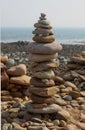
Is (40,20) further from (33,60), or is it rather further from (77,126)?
(77,126)

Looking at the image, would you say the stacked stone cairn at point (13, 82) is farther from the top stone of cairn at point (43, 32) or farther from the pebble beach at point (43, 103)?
the top stone of cairn at point (43, 32)

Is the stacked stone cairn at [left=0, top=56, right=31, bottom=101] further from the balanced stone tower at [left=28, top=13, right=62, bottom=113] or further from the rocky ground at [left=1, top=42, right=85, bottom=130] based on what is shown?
the balanced stone tower at [left=28, top=13, right=62, bottom=113]

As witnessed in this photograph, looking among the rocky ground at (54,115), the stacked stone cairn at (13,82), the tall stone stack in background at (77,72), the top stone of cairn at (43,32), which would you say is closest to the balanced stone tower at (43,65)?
the top stone of cairn at (43,32)

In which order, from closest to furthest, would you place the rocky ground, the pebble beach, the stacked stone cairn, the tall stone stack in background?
the rocky ground < the pebble beach < the stacked stone cairn < the tall stone stack in background

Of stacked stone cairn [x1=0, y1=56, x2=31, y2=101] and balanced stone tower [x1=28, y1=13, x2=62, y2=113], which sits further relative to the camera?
stacked stone cairn [x1=0, y1=56, x2=31, y2=101]

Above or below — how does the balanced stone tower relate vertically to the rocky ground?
above

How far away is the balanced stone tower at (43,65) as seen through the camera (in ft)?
39.5

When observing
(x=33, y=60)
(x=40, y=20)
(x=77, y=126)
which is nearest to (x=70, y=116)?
(x=77, y=126)

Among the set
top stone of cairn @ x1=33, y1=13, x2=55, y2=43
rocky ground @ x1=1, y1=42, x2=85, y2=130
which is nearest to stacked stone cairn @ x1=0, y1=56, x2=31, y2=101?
rocky ground @ x1=1, y1=42, x2=85, y2=130

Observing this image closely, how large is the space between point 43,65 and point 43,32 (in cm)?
86

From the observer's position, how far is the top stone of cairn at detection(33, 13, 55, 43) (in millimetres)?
12109

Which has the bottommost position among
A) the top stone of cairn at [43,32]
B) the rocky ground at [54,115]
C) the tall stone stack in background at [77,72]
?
the rocky ground at [54,115]

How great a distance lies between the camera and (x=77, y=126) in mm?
11648

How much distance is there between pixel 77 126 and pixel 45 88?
130 cm
